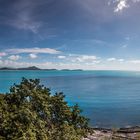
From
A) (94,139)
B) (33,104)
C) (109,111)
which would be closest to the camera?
(33,104)

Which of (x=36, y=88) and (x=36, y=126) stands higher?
(x=36, y=88)

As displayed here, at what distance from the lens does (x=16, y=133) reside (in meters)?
29.1

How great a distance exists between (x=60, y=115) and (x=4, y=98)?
10.2 metres

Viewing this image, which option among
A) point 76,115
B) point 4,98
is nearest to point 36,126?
point 4,98

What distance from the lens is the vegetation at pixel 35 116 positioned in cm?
2986

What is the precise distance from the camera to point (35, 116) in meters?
32.3

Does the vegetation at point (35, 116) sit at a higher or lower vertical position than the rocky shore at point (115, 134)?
higher

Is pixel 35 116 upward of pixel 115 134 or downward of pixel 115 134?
upward

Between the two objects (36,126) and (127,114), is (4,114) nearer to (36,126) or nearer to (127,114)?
(36,126)

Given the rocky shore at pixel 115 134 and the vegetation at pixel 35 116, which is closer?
the vegetation at pixel 35 116

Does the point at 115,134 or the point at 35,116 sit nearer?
the point at 35,116

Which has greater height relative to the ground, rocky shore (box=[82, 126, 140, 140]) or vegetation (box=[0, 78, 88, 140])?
vegetation (box=[0, 78, 88, 140])

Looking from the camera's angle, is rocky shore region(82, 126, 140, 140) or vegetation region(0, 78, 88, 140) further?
rocky shore region(82, 126, 140, 140)

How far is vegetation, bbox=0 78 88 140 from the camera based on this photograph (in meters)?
29.9
